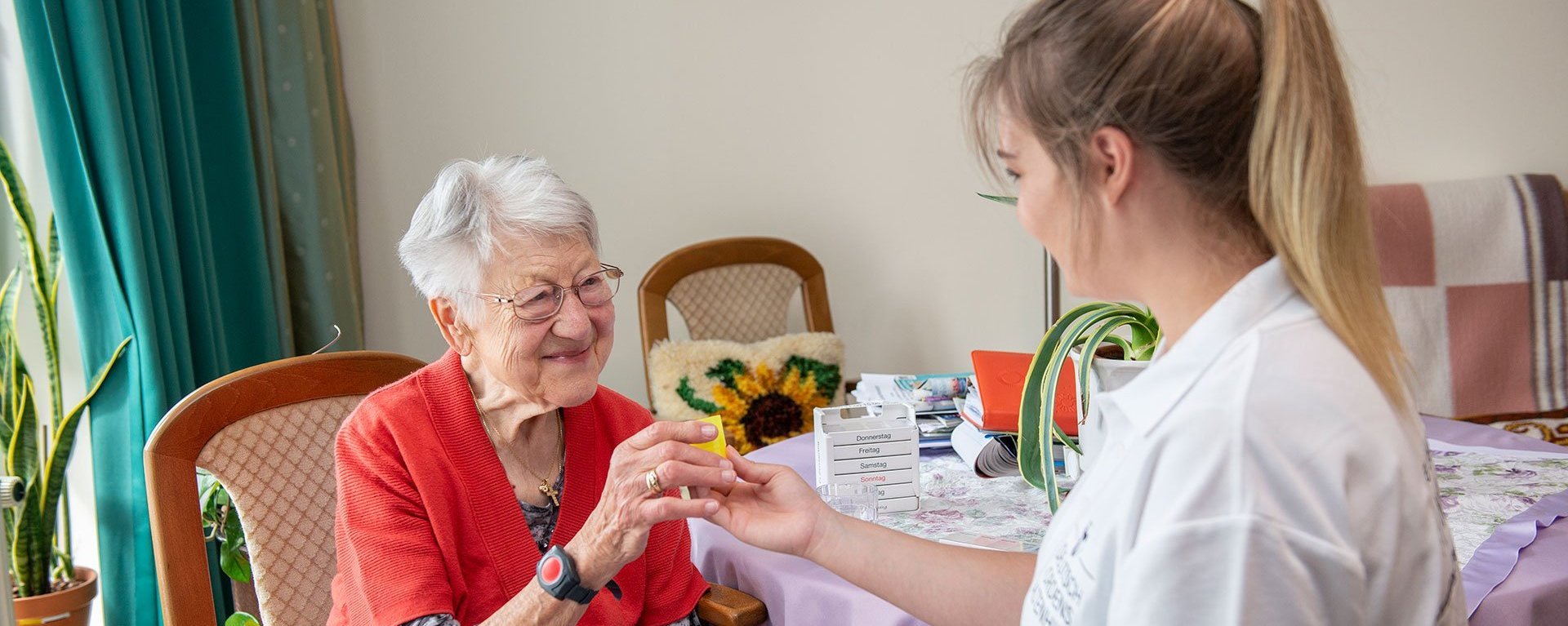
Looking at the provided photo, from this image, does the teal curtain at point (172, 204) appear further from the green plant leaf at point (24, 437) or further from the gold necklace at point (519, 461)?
the gold necklace at point (519, 461)

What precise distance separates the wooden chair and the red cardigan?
0.11 metres

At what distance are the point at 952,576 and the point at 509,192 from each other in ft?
2.56

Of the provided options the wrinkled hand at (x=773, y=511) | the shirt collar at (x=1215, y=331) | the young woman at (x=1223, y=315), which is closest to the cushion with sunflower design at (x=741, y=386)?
the wrinkled hand at (x=773, y=511)

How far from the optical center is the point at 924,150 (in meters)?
3.62

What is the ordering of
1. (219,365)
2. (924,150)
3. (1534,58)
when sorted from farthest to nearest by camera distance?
(924,150)
(1534,58)
(219,365)

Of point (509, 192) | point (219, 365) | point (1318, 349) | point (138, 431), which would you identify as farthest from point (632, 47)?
point (1318, 349)

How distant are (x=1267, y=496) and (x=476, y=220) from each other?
1.09 metres

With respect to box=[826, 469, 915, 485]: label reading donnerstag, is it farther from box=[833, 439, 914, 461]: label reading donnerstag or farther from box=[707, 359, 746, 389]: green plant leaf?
box=[707, 359, 746, 389]: green plant leaf

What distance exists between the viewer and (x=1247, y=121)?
2.71 ft

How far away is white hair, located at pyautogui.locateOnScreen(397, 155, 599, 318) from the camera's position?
147 centimetres

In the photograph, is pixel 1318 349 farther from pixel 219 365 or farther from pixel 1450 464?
pixel 219 365

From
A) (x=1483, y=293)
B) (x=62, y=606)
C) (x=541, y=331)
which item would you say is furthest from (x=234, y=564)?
(x=1483, y=293)

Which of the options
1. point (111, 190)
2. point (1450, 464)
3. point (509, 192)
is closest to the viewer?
point (509, 192)

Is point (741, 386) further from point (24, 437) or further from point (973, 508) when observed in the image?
point (24, 437)
